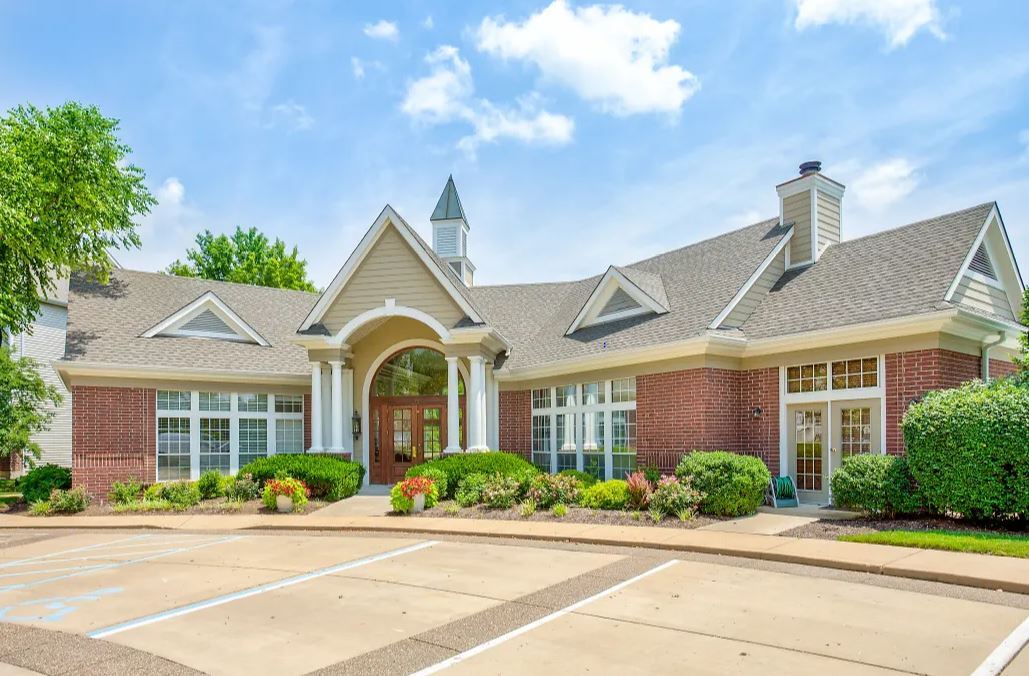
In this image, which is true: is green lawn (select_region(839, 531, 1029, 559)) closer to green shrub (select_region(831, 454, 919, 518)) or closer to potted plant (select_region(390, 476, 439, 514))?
green shrub (select_region(831, 454, 919, 518))

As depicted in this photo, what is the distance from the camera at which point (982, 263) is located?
15.9 meters

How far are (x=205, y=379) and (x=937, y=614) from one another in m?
18.1

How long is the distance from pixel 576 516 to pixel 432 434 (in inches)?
317

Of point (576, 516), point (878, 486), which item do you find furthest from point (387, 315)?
point (878, 486)

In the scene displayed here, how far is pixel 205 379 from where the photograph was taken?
2059 centimetres

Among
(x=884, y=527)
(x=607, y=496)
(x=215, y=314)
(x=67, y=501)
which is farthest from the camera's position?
(x=215, y=314)

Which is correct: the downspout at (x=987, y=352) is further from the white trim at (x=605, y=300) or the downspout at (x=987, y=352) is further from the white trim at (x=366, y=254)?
the white trim at (x=366, y=254)

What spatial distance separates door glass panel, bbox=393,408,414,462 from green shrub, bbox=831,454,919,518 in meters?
12.0

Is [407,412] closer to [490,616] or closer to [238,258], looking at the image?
[490,616]

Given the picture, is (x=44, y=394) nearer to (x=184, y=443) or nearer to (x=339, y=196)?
(x=184, y=443)

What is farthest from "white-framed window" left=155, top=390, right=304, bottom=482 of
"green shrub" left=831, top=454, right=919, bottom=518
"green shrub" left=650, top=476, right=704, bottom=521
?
"green shrub" left=831, top=454, right=919, bottom=518

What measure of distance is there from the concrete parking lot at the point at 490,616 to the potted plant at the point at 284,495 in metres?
5.27

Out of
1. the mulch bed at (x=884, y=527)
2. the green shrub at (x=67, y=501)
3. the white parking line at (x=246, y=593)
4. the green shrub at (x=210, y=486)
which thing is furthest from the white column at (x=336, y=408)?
the mulch bed at (x=884, y=527)

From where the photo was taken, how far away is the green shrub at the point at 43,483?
18797 mm
